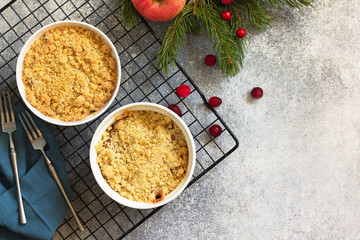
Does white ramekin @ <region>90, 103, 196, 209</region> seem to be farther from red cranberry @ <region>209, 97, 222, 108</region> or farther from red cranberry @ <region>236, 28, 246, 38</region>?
red cranberry @ <region>236, 28, 246, 38</region>

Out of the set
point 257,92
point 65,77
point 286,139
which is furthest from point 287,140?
point 65,77

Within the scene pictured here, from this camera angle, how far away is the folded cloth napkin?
4.53 ft

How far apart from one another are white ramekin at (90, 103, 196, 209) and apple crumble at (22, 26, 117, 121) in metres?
0.07

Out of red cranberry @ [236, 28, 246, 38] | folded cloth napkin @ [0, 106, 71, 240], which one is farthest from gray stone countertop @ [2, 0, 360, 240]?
folded cloth napkin @ [0, 106, 71, 240]

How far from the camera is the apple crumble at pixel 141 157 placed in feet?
4.57

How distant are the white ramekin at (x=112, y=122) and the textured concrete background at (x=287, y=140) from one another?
0.25 metres

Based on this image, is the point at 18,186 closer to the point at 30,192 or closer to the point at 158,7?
the point at 30,192

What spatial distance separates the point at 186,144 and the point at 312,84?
2.10ft

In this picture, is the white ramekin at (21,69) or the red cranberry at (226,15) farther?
the red cranberry at (226,15)

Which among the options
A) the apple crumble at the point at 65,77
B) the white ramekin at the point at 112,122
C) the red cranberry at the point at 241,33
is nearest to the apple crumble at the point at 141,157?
the white ramekin at the point at 112,122

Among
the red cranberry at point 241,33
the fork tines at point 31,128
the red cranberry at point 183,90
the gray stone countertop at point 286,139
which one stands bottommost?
the gray stone countertop at point 286,139

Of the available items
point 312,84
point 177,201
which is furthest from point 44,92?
point 312,84

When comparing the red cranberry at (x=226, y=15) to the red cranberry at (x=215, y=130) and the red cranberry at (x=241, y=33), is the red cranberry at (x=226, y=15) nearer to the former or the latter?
the red cranberry at (x=241, y=33)

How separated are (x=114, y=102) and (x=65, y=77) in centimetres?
25
